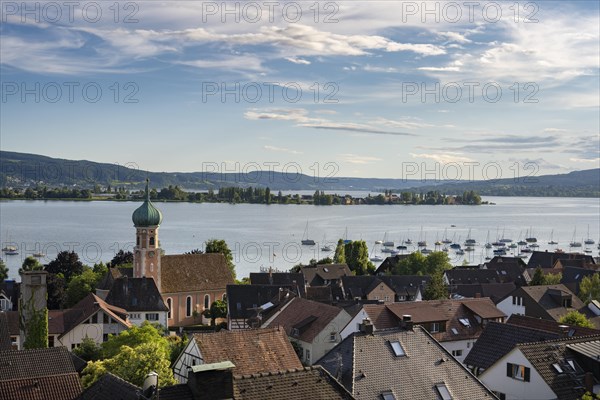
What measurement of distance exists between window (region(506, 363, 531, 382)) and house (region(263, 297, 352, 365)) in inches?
664

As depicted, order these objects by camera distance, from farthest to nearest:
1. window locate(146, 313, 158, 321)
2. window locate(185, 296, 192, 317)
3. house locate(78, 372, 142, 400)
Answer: window locate(185, 296, 192, 317), window locate(146, 313, 158, 321), house locate(78, 372, 142, 400)

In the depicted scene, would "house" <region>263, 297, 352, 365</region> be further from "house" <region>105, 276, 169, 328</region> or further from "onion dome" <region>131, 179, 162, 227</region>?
"onion dome" <region>131, 179, 162, 227</region>

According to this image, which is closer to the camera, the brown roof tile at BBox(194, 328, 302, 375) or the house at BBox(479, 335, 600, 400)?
the house at BBox(479, 335, 600, 400)

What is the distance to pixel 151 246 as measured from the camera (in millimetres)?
71750

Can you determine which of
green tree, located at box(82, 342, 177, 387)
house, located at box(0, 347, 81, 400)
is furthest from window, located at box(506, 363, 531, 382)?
house, located at box(0, 347, 81, 400)

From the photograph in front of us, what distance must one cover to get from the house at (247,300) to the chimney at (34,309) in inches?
812

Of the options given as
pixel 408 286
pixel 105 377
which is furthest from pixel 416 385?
pixel 408 286

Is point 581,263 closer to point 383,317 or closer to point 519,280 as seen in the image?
point 519,280

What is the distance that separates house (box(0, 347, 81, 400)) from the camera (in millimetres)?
26109

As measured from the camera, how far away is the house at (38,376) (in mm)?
26109

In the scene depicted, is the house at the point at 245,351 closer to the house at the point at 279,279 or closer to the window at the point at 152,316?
the window at the point at 152,316

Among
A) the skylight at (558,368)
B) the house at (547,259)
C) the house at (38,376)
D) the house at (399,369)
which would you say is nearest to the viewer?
the house at (38,376)

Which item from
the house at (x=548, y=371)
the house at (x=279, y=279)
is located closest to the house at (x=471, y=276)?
the house at (x=279, y=279)

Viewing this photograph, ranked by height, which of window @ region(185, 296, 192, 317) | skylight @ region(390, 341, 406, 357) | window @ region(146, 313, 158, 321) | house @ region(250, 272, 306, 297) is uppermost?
skylight @ region(390, 341, 406, 357)
